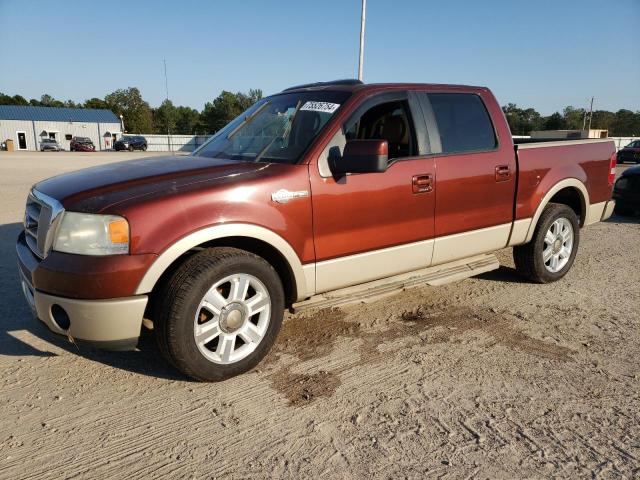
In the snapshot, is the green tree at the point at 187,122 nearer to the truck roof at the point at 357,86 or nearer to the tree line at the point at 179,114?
the tree line at the point at 179,114

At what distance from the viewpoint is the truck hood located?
2746 millimetres

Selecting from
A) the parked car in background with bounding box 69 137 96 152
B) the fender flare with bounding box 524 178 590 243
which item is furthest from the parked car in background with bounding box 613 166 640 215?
the parked car in background with bounding box 69 137 96 152

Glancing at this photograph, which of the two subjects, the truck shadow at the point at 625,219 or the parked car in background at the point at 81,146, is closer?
Answer: the truck shadow at the point at 625,219

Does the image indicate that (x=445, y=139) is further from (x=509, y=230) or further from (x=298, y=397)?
(x=298, y=397)

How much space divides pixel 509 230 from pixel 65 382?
12.6ft

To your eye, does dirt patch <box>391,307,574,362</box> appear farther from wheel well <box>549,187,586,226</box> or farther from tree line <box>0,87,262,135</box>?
tree line <box>0,87,262,135</box>

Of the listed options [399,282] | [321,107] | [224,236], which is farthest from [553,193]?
[224,236]

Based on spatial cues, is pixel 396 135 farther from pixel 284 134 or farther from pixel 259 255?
pixel 259 255

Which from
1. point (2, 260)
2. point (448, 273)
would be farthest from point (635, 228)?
point (2, 260)

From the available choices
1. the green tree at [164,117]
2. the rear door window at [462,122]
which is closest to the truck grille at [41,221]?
the rear door window at [462,122]

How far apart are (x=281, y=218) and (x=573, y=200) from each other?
379 cm

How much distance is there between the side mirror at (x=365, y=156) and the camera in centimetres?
311

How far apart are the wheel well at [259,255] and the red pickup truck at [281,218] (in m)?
0.01

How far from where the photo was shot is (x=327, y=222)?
3277mm
